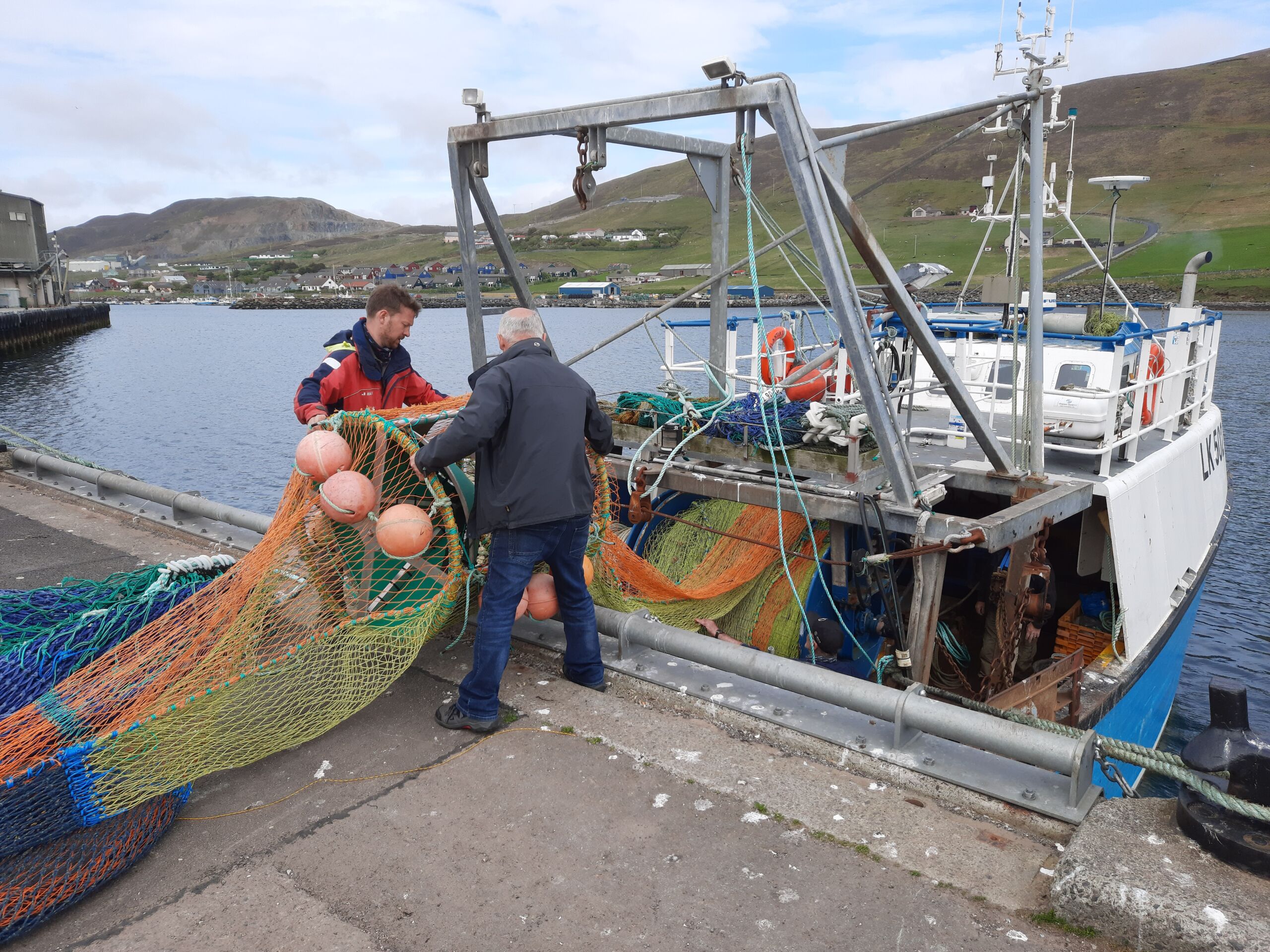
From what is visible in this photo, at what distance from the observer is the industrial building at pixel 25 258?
67.0 meters

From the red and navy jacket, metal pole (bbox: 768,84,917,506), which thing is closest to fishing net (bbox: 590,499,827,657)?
metal pole (bbox: 768,84,917,506)

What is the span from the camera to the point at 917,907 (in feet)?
9.36

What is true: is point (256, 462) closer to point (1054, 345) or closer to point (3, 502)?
point (3, 502)

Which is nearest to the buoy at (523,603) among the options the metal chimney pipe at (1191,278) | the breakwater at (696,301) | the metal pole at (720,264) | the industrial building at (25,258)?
the metal pole at (720,264)

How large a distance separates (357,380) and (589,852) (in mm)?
3002

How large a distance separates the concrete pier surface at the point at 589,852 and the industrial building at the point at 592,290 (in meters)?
119

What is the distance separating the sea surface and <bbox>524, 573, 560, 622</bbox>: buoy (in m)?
3.54

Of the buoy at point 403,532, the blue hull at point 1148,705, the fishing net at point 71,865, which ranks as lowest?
the blue hull at point 1148,705

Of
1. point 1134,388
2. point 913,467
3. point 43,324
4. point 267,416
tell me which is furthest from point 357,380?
point 43,324

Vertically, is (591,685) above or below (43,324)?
above

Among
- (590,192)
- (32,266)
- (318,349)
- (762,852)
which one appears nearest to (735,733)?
(762,852)

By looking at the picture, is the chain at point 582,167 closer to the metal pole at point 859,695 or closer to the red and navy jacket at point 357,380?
the red and navy jacket at point 357,380

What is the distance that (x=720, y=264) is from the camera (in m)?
7.18

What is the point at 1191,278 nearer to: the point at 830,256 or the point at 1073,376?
the point at 1073,376
